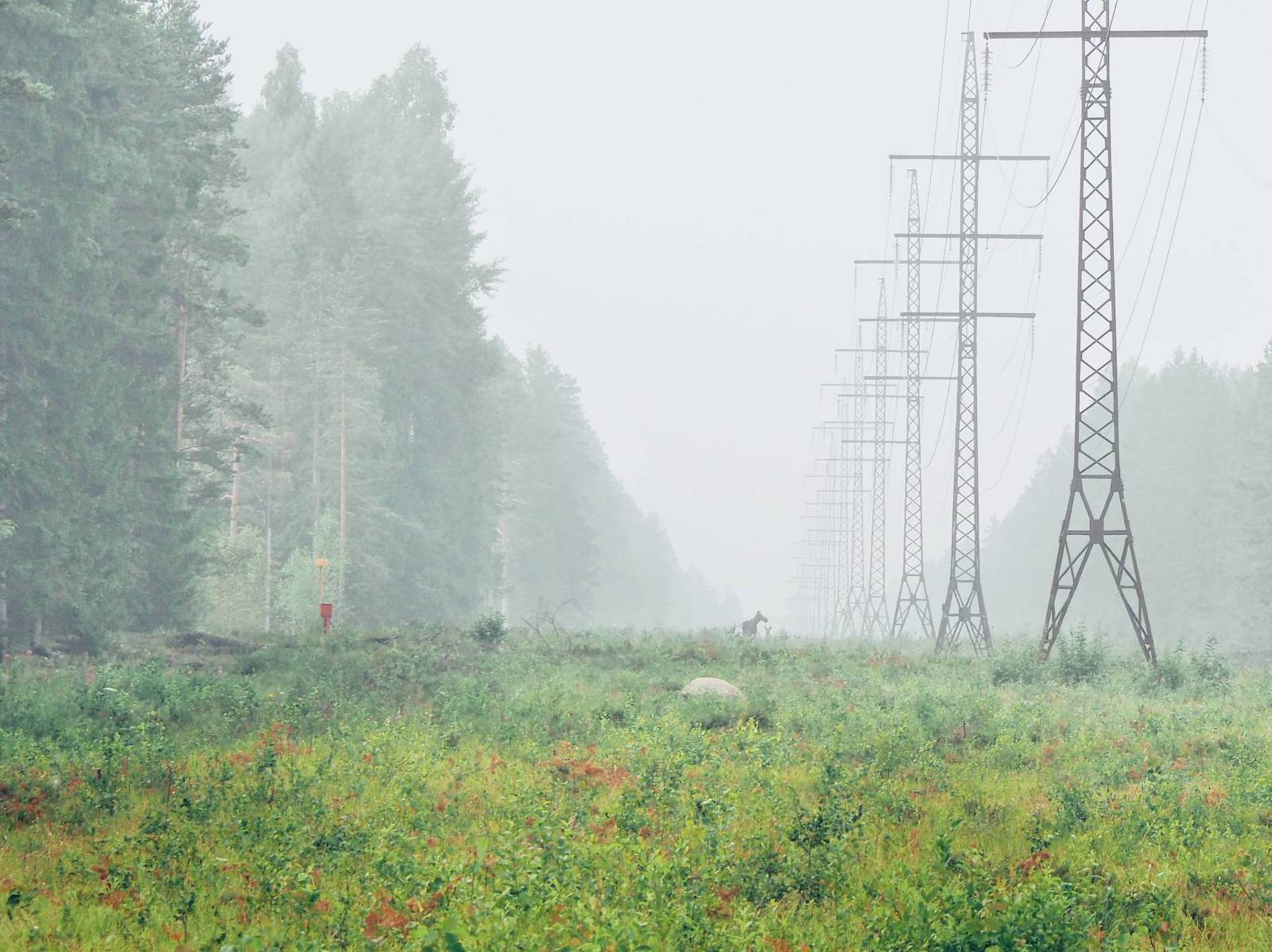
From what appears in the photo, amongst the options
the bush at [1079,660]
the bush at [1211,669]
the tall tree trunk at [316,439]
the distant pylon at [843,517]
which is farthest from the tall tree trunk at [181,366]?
the distant pylon at [843,517]

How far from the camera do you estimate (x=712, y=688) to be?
22891mm

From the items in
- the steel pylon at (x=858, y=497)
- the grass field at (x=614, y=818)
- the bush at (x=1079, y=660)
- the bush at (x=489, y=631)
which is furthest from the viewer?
→ the steel pylon at (x=858, y=497)

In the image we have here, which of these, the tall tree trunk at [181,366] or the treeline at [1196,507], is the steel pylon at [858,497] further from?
the tall tree trunk at [181,366]

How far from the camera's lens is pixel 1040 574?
10969 cm

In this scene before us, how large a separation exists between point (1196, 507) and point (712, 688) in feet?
206

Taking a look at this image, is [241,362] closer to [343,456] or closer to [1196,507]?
[343,456]

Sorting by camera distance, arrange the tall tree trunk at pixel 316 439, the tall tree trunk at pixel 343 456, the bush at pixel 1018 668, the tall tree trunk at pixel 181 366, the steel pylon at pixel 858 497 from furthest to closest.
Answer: the steel pylon at pixel 858 497 → the tall tree trunk at pixel 316 439 → the tall tree trunk at pixel 343 456 → the tall tree trunk at pixel 181 366 → the bush at pixel 1018 668

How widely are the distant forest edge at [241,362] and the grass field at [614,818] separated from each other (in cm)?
804

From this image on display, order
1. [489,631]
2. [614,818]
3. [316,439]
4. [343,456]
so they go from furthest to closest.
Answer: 1. [316,439]
2. [343,456]
3. [489,631]
4. [614,818]

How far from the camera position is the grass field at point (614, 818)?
9.36 m

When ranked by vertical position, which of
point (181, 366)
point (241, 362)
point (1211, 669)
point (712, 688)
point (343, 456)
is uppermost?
point (241, 362)

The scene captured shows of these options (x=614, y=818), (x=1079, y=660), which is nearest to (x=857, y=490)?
(x=1079, y=660)

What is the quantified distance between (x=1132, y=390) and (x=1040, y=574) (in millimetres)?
17396

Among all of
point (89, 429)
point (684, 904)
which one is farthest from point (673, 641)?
point (684, 904)
